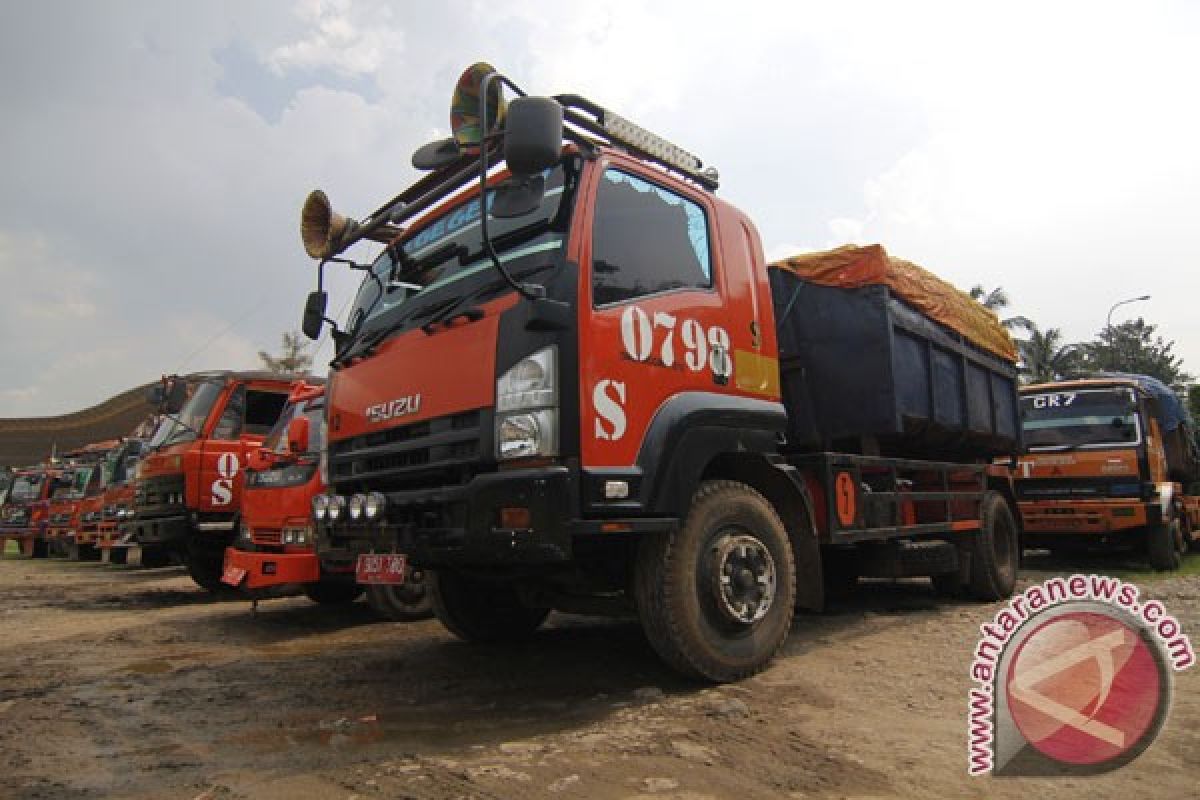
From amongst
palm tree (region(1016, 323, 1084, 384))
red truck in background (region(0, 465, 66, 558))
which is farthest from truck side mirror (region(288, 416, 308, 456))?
palm tree (region(1016, 323, 1084, 384))

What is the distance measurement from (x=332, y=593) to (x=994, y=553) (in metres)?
6.18

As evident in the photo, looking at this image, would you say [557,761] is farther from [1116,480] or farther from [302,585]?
[1116,480]

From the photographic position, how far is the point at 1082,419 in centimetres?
1023

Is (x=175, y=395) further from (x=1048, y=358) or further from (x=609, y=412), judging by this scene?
(x=1048, y=358)

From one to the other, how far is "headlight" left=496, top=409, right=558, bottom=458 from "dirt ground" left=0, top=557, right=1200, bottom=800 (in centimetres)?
119

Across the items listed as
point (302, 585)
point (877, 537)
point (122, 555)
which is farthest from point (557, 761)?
point (122, 555)

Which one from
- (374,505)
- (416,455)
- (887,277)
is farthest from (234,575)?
(887,277)

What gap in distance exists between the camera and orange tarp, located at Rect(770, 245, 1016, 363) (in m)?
5.49

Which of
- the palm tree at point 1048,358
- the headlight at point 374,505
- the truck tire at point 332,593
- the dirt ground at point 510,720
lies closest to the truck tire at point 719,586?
the dirt ground at point 510,720

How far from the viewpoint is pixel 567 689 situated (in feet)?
13.4

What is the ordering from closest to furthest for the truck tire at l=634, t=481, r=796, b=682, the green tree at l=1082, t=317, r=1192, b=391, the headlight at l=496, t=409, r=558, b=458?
1. the headlight at l=496, t=409, r=558, b=458
2. the truck tire at l=634, t=481, r=796, b=682
3. the green tree at l=1082, t=317, r=1192, b=391

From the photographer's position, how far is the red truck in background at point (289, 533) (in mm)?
6180

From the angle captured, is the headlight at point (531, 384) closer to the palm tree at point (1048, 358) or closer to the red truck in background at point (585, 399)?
the red truck in background at point (585, 399)

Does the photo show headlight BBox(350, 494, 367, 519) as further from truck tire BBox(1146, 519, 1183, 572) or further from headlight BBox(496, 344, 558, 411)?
truck tire BBox(1146, 519, 1183, 572)
